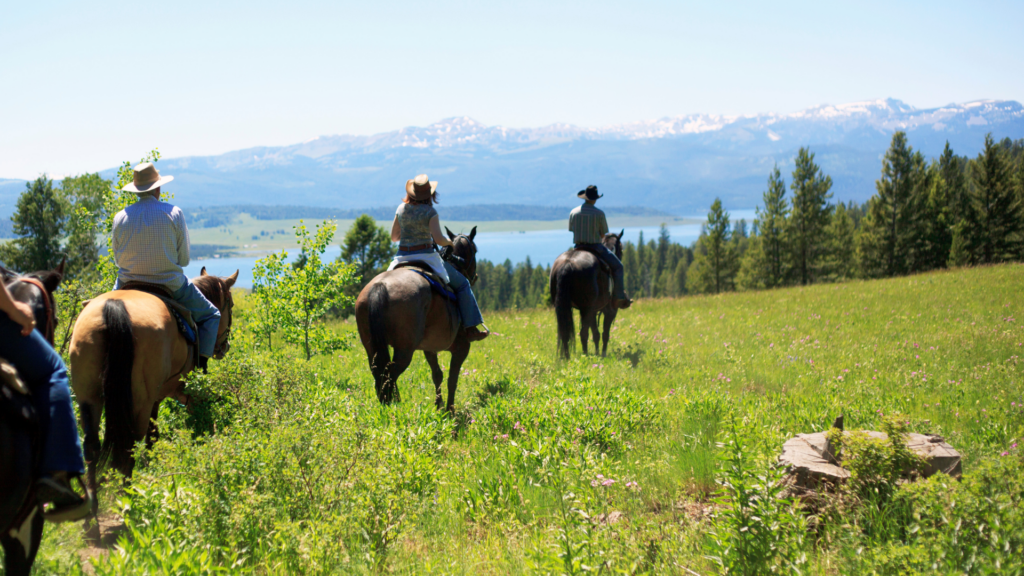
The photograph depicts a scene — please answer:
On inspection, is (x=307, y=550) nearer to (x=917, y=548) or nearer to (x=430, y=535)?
(x=430, y=535)

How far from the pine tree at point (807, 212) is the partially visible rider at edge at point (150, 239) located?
58.0 m

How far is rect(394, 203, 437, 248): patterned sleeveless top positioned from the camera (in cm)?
808

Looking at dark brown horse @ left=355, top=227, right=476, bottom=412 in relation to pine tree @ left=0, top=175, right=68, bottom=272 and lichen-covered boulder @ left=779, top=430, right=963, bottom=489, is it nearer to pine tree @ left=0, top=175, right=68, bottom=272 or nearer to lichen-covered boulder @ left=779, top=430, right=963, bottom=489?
lichen-covered boulder @ left=779, top=430, right=963, bottom=489

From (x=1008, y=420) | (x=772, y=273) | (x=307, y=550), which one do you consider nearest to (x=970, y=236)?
(x=772, y=273)

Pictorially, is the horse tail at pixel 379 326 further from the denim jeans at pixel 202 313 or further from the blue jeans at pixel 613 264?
the blue jeans at pixel 613 264

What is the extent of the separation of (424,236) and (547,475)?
14.2ft

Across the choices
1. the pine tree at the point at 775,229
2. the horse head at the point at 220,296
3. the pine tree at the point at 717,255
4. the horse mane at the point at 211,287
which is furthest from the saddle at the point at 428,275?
the pine tree at the point at 717,255

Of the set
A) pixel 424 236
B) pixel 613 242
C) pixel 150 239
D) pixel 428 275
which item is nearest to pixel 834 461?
pixel 428 275

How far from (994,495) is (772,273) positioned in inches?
2385

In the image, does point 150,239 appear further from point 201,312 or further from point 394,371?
point 394,371

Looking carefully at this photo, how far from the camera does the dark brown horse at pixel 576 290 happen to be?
12.0 metres

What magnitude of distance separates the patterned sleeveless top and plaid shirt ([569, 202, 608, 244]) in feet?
17.3

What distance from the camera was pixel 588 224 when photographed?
42.3 feet

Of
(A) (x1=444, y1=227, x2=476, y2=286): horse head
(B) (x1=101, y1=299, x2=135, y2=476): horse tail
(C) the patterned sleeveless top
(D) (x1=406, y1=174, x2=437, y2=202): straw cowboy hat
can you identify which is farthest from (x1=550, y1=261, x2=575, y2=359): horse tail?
(B) (x1=101, y1=299, x2=135, y2=476): horse tail
